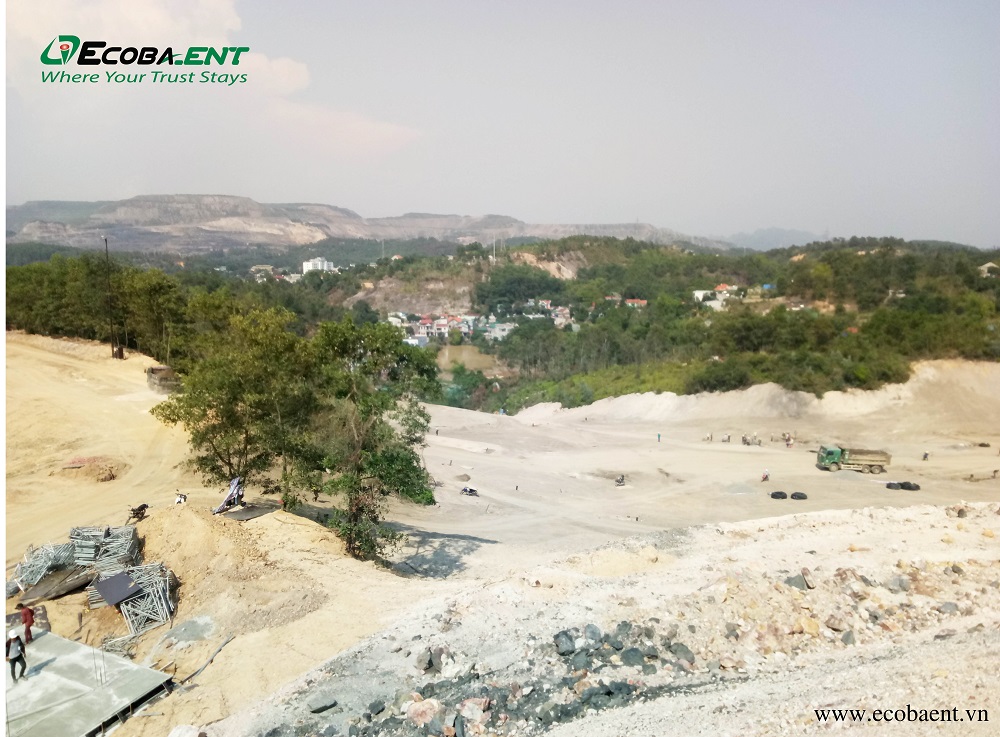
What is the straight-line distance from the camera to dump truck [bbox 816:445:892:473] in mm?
37719

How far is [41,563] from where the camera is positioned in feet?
48.8

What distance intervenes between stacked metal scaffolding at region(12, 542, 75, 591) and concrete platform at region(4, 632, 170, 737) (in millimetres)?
2326

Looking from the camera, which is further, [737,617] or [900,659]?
[737,617]

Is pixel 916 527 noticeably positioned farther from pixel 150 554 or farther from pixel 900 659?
pixel 150 554

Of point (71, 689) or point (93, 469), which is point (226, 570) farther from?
point (93, 469)

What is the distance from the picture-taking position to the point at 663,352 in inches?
2778

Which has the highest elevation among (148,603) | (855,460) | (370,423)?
(370,423)

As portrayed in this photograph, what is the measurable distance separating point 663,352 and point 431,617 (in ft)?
196

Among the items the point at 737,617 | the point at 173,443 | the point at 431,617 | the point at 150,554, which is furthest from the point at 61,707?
the point at 173,443

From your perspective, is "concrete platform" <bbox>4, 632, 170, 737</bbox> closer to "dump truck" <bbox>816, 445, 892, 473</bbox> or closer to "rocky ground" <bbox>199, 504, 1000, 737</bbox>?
"rocky ground" <bbox>199, 504, 1000, 737</bbox>

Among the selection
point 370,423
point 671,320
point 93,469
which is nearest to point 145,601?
point 370,423

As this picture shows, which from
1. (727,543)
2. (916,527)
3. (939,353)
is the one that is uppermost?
(939,353)

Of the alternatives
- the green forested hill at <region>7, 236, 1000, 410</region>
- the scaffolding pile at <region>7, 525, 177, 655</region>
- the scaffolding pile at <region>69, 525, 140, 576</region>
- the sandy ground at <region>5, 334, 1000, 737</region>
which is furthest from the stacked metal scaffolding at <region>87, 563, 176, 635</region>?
the green forested hill at <region>7, 236, 1000, 410</region>

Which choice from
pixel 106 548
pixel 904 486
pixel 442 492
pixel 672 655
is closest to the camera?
pixel 672 655
